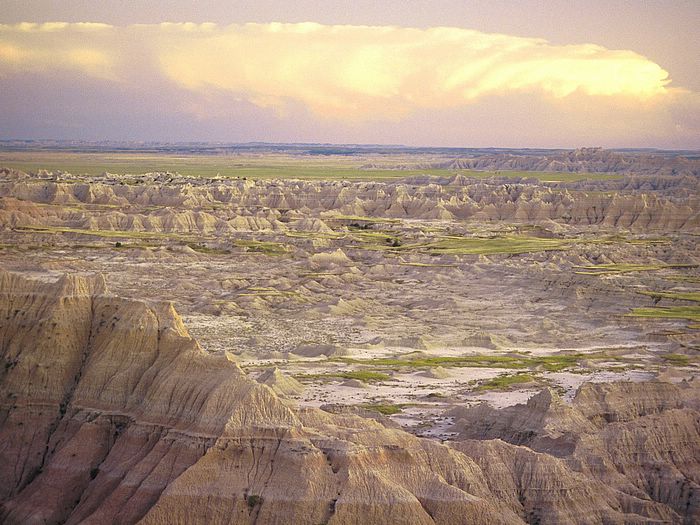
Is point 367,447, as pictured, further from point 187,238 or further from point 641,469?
point 187,238

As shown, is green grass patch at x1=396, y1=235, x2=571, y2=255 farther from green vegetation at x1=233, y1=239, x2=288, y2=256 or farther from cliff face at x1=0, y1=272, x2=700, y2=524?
cliff face at x1=0, y1=272, x2=700, y2=524

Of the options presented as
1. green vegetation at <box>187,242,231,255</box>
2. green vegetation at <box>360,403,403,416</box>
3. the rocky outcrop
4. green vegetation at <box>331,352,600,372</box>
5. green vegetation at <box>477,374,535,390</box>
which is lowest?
green vegetation at <box>187,242,231,255</box>

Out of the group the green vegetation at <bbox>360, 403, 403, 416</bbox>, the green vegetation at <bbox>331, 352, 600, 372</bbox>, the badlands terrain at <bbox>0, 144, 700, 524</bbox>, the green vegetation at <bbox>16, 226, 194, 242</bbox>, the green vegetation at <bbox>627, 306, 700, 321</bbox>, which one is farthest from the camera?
the green vegetation at <bbox>16, 226, 194, 242</bbox>

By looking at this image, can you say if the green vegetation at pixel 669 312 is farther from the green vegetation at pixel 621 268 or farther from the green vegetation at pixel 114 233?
the green vegetation at pixel 114 233

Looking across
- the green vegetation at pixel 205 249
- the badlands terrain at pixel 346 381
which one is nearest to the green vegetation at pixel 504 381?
A: the badlands terrain at pixel 346 381

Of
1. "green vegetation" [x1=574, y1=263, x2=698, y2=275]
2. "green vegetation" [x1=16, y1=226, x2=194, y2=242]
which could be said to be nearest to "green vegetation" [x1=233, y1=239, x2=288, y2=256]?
"green vegetation" [x1=16, y1=226, x2=194, y2=242]

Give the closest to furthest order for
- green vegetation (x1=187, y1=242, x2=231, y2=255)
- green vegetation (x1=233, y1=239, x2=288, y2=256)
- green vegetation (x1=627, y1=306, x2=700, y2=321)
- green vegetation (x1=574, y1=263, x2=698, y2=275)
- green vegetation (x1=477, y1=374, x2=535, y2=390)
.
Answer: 1. green vegetation (x1=477, y1=374, x2=535, y2=390)
2. green vegetation (x1=627, y1=306, x2=700, y2=321)
3. green vegetation (x1=574, y1=263, x2=698, y2=275)
4. green vegetation (x1=187, y1=242, x2=231, y2=255)
5. green vegetation (x1=233, y1=239, x2=288, y2=256)

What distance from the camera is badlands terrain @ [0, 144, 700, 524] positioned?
2848cm

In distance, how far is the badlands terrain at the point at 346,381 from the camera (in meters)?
28.5

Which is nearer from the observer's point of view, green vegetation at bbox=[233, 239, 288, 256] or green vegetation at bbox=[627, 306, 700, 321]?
green vegetation at bbox=[627, 306, 700, 321]

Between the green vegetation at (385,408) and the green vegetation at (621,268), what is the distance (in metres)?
57.7

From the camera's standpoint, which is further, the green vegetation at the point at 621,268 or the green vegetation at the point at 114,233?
the green vegetation at the point at 114,233

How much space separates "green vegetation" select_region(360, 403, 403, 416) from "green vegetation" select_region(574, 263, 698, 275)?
57673 mm

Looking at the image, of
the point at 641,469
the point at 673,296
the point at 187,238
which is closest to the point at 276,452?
the point at 641,469
